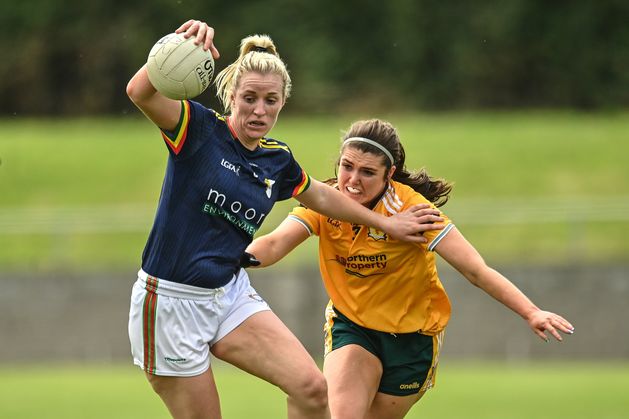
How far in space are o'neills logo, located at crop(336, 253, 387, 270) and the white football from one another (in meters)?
1.56

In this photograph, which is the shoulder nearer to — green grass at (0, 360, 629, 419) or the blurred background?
green grass at (0, 360, 629, 419)

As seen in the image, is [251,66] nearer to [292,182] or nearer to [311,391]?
[292,182]

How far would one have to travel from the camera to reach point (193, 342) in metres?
5.31

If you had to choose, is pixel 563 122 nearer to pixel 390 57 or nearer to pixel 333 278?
pixel 390 57

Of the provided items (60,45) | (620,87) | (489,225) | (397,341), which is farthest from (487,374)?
(60,45)

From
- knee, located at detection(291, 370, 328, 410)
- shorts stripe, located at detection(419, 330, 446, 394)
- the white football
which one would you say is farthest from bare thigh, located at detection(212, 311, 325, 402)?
the white football

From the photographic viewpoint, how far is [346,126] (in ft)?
78.6

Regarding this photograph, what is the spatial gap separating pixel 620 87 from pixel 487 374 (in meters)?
14.2

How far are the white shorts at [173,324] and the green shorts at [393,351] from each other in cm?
98

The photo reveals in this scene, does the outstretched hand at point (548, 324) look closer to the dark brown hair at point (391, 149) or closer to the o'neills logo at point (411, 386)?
the o'neills logo at point (411, 386)

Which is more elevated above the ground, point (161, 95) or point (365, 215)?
point (161, 95)

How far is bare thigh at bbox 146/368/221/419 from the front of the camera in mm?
5320

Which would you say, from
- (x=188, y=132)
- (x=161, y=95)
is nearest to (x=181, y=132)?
(x=188, y=132)

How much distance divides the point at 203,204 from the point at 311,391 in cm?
102
